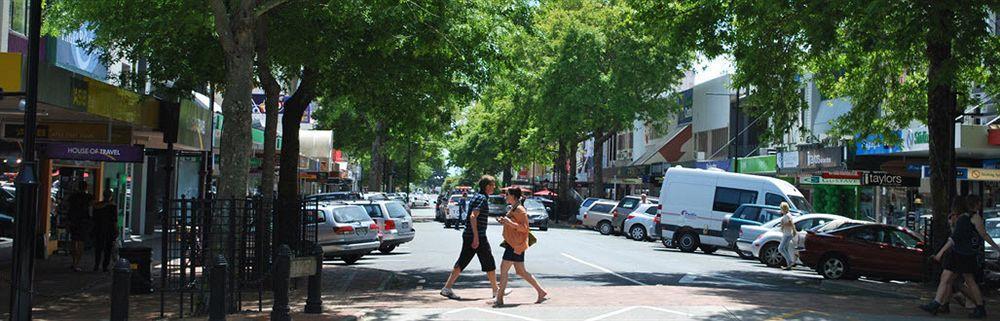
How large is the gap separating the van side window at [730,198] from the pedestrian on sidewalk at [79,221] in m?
17.0

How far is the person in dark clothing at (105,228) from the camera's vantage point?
63.3ft

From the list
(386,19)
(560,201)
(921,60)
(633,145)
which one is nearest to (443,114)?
(386,19)

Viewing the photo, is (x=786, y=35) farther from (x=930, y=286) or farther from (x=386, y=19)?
(x=386, y=19)

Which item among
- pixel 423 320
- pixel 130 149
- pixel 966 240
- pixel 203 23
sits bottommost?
pixel 423 320

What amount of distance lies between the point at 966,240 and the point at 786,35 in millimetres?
5720

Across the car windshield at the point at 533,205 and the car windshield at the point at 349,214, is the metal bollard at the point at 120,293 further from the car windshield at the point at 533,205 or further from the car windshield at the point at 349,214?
the car windshield at the point at 533,205

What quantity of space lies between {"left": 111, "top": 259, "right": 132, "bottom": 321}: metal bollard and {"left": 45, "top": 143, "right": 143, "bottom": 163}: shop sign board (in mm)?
9247

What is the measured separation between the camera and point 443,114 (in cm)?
2170

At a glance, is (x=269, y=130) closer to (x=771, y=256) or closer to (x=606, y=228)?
(x=771, y=256)

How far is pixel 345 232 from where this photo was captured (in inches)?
907

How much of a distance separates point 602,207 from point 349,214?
21181 mm

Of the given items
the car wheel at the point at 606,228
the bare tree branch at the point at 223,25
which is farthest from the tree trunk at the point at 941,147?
the car wheel at the point at 606,228

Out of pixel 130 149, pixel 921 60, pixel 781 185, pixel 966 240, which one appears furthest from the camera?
pixel 781 185

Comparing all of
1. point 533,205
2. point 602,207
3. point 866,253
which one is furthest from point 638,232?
point 866,253
